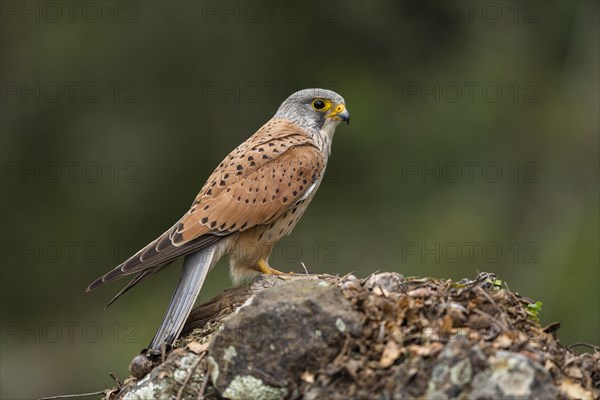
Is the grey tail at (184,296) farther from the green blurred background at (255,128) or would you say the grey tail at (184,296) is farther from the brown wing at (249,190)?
the green blurred background at (255,128)

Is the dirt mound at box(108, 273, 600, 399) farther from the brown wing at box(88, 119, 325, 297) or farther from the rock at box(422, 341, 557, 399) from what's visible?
the brown wing at box(88, 119, 325, 297)

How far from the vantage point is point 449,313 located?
342 cm

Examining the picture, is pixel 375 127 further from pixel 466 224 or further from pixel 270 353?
pixel 270 353

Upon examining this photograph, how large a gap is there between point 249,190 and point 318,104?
105cm

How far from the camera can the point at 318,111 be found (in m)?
6.02

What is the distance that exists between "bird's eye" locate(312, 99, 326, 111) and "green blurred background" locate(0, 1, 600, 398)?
2.75 metres

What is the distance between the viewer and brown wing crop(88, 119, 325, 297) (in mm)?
4863

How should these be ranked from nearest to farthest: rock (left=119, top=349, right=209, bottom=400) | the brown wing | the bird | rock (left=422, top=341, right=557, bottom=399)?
rock (left=422, top=341, right=557, bottom=399), rock (left=119, top=349, right=209, bottom=400), the bird, the brown wing

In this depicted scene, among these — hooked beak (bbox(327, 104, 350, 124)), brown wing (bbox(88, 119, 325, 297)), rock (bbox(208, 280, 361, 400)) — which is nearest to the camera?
rock (bbox(208, 280, 361, 400))

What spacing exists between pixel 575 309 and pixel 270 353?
4944 millimetres

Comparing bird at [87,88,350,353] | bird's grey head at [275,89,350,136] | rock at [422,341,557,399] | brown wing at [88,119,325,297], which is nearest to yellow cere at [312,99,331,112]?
bird's grey head at [275,89,350,136]

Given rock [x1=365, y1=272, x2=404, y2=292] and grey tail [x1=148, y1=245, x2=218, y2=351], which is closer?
rock [x1=365, y1=272, x2=404, y2=292]

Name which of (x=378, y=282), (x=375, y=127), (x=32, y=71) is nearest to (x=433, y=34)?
(x=375, y=127)

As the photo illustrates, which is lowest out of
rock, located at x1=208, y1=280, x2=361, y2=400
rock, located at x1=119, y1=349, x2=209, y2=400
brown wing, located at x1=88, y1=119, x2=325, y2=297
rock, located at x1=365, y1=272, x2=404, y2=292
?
rock, located at x1=119, y1=349, x2=209, y2=400
